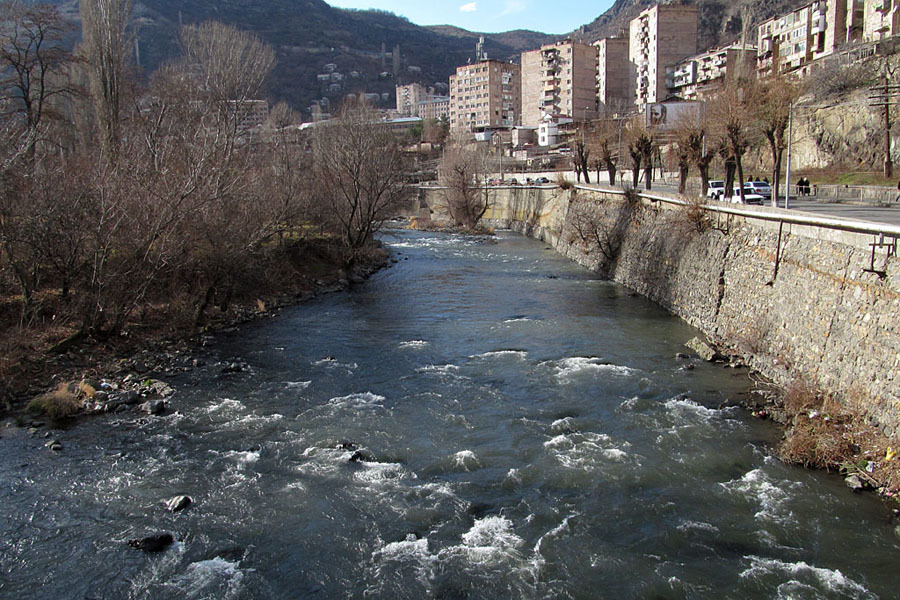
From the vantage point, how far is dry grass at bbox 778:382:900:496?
11.1 meters

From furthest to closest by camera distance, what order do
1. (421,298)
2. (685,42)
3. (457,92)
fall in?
(457,92) < (685,42) < (421,298)

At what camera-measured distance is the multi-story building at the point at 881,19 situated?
63091 mm

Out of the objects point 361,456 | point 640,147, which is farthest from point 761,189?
point 361,456

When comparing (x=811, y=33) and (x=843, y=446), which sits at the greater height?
(x=811, y=33)

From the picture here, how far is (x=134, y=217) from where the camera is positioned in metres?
21.3

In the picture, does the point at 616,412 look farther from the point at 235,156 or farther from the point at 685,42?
the point at 685,42

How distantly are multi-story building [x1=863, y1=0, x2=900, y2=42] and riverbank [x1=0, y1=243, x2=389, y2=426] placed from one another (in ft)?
223

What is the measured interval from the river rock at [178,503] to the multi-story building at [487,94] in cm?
14705

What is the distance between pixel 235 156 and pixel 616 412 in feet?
85.1

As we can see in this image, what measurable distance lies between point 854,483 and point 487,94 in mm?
150659

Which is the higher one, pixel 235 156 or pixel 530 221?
pixel 235 156

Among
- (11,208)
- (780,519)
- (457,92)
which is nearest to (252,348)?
(11,208)

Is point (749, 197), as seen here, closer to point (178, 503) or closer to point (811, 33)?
point (178, 503)

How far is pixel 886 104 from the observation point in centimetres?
3725
